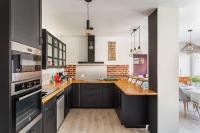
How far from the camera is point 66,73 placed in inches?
278

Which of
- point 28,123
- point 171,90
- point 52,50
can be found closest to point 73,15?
point 52,50

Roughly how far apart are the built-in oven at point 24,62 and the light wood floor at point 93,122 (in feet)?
8.00

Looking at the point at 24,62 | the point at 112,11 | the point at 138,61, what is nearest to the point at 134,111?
the point at 112,11

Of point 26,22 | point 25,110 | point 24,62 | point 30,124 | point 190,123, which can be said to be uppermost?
point 26,22

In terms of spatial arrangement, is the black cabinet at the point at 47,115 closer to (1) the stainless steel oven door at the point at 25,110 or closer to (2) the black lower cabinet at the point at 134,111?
(1) the stainless steel oven door at the point at 25,110

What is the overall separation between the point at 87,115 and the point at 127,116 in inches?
57.9

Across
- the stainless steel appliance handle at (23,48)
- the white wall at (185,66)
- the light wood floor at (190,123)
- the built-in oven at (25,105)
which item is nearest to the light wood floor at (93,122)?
the light wood floor at (190,123)

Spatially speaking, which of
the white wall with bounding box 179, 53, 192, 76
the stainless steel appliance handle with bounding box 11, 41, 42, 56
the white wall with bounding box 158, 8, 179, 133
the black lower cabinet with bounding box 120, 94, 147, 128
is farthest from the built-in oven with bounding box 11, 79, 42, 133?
the white wall with bounding box 179, 53, 192, 76

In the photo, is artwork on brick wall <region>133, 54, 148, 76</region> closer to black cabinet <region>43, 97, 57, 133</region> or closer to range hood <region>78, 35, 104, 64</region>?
range hood <region>78, 35, 104, 64</region>

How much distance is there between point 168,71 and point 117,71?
11.7 ft

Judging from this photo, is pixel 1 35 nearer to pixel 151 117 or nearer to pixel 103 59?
pixel 151 117

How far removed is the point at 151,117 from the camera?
12.9 ft

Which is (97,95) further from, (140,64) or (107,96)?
(140,64)

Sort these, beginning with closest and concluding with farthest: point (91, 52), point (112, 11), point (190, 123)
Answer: point (112, 11)
point (190, 123)
point (91, 52)
